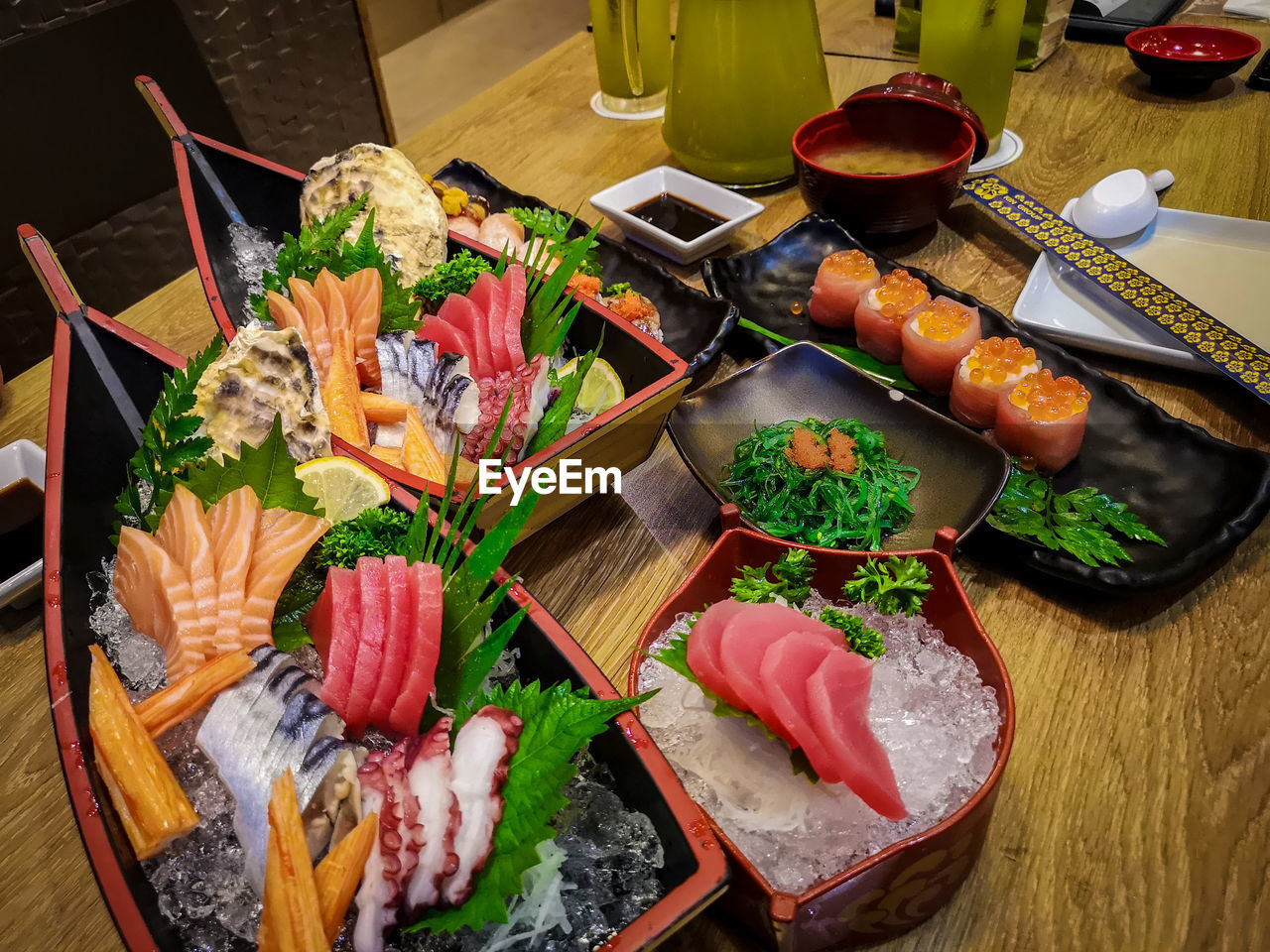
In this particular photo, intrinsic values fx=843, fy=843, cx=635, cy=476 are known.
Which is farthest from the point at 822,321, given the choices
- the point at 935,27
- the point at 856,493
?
the point at 935,27

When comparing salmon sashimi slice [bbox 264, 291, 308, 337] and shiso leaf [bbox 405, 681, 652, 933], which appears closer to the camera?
shiso leaf [bbox 405, 681, 652, 933]

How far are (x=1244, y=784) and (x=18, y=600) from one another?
1.55 metres

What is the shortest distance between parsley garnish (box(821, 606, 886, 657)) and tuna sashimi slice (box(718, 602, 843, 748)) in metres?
0.03

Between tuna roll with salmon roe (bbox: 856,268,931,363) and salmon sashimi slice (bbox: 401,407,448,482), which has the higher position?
salmon sashimi slice (bbox: 401,407,448,482)

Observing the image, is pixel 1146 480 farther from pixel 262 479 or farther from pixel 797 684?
pixel 262 479

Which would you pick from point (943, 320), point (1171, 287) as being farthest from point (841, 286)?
point (1171, 287)

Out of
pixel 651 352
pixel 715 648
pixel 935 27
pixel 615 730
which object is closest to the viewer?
pixel 615 730

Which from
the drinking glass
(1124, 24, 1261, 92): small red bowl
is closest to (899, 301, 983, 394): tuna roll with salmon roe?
the drinking glass

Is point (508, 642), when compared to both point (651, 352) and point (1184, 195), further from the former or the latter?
point (1184, 195)

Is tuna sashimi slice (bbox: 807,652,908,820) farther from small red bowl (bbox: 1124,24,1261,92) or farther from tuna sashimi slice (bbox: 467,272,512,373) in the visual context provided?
small red bowl (bbox: 1124,24,1261,92)

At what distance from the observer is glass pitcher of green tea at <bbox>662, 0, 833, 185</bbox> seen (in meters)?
1.73

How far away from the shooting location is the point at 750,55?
1.76 metres

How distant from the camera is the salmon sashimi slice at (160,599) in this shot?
83 centimetres

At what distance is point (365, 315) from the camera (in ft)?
4.30
